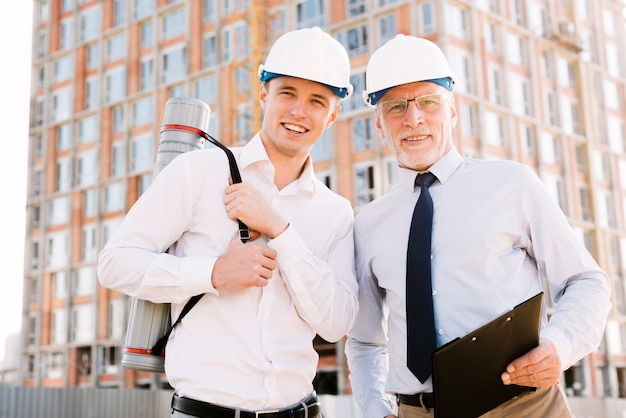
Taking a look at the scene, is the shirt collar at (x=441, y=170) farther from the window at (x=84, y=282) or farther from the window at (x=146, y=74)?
the window at (x=84, y=282)

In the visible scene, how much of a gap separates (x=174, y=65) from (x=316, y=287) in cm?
3411

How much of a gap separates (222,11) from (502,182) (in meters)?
33.1

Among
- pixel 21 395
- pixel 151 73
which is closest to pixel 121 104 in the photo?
pixel 151 73

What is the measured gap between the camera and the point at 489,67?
29.2 metres

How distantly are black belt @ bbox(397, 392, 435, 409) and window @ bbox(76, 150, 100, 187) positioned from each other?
1429 inches

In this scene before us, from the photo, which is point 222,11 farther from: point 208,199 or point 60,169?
point 208,199

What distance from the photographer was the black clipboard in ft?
7.61

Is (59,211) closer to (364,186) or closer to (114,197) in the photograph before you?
(114,197)

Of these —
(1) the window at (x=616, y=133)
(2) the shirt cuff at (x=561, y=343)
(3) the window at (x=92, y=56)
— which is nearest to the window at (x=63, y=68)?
(3) the window at (x=92, y=56)

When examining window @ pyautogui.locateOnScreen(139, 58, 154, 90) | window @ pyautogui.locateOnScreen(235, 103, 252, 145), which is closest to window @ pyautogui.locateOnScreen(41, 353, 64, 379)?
window @ pyautogui.locateOnScreen(139, 58, 154, 90)

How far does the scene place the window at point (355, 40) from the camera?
28.7 m

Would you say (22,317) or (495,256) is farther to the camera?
(22,317)

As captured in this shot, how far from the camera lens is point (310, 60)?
292cm

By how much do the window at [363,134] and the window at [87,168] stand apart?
15793 mm
